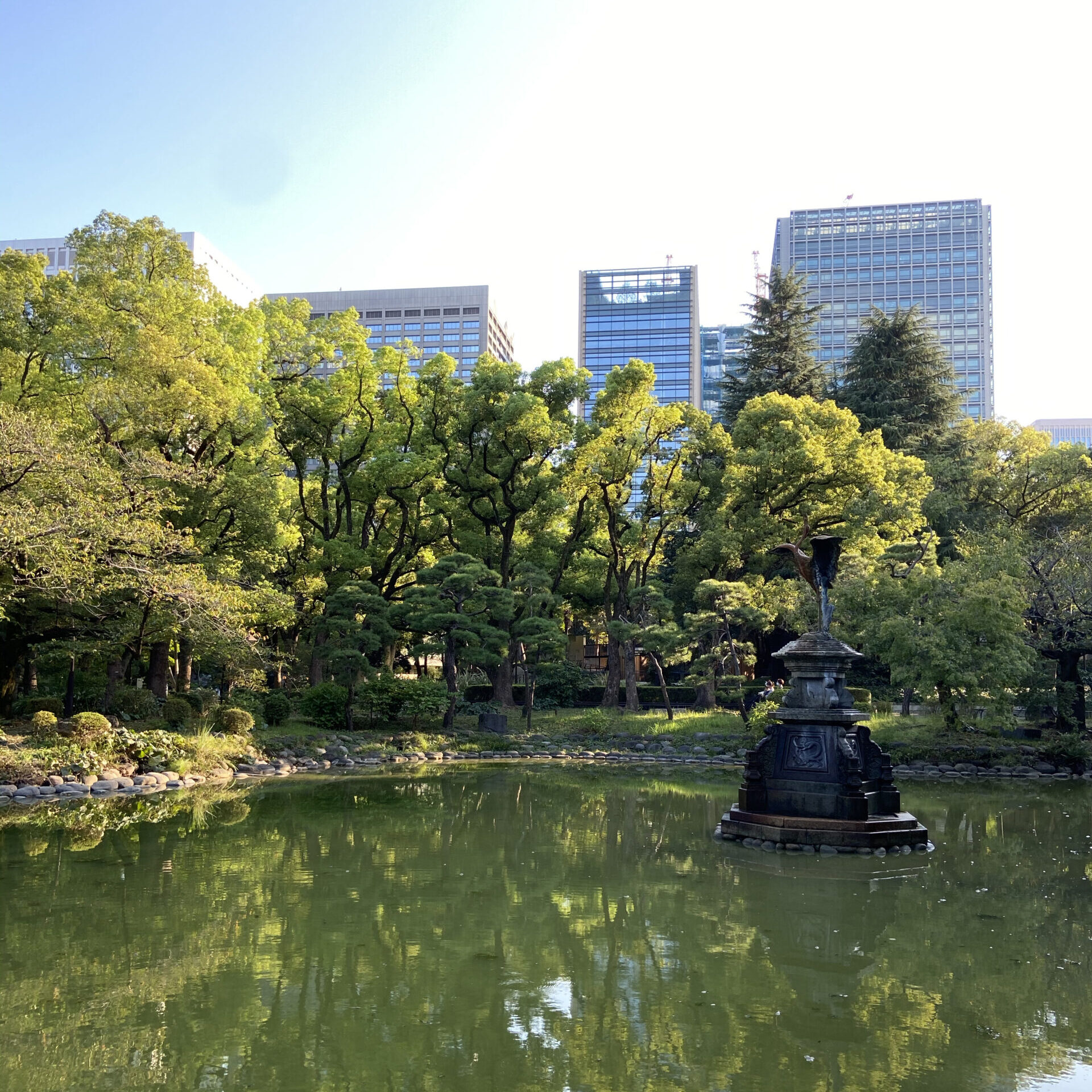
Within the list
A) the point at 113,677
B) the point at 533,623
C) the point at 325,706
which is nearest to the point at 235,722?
the point at 113,677

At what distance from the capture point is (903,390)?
35.1 metres

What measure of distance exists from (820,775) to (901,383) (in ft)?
91.1

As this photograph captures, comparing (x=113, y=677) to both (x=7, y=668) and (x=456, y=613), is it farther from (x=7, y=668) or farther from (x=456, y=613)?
(x=456, y=613)

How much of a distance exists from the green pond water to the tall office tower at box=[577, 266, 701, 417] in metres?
95.0

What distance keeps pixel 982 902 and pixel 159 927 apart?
7.26 metres

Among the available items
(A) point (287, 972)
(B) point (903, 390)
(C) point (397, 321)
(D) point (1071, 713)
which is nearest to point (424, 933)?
(A) point (287, 972)

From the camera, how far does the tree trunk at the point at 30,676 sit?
77.3 feet

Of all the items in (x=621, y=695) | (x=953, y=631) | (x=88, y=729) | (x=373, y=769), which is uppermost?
(x=953, y=631)

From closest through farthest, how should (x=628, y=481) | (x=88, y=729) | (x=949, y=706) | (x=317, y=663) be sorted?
(x=88, y=729), (x=949, y=706), (x=317, y=663), (x=628, y=481)

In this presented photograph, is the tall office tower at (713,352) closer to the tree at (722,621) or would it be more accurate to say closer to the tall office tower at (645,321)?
the tall office tower at (645,321)

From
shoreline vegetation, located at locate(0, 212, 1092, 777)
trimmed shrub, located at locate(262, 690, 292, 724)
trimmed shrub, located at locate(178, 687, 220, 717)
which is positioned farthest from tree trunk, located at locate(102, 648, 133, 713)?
trimmed shrub, located at locate(262, 690, 292, 724)

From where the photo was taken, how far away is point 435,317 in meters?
106

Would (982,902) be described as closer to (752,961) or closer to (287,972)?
(752,961)

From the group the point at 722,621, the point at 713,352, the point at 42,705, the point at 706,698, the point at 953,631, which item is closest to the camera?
the point at 42,705
